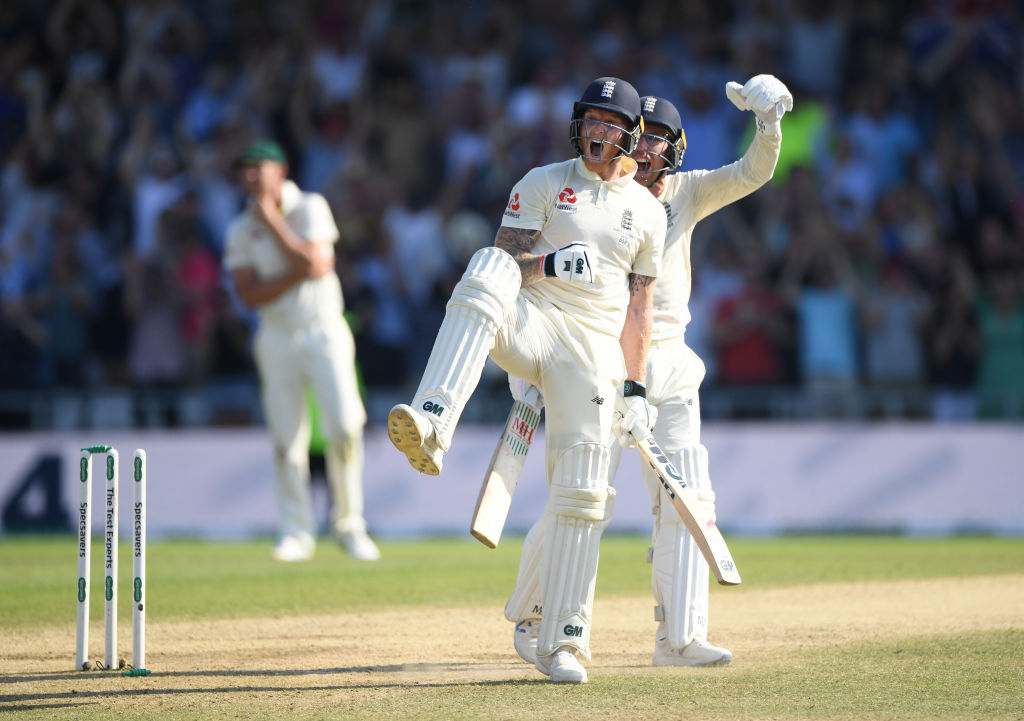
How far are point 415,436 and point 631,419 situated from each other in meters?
1.05

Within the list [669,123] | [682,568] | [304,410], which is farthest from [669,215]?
[304,410]

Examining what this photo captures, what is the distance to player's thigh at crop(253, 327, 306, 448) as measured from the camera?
10.5 m

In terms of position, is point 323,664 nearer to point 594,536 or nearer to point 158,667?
point 158,667

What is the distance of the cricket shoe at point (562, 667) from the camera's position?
5.45 meters

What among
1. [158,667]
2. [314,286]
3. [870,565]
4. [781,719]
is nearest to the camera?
[781,719]

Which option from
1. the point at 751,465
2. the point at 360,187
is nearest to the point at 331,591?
the point at 751,465

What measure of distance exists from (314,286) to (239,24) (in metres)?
7.43

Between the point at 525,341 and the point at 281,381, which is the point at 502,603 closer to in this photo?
the point at 525,341

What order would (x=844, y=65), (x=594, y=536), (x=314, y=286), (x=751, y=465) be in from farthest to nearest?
(x=844, y=65) < (x=751, y=465) < (x=314, y=286) < (x=594, y=536)

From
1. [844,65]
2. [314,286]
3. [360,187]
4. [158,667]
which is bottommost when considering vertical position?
[158,667]

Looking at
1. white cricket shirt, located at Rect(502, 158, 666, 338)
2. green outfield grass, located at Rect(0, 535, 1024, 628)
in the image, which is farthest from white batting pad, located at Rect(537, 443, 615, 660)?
green outfield grass, located at Rect(0, 535, 1024, 628)

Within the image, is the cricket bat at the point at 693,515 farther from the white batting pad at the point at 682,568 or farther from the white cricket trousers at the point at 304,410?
the white cricket trousers at the point at 304,410

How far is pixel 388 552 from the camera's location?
1131 cm

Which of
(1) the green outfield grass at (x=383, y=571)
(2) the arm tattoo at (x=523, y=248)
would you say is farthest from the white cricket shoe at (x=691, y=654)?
(1) the green outfield grass at (x=383, y=571)
